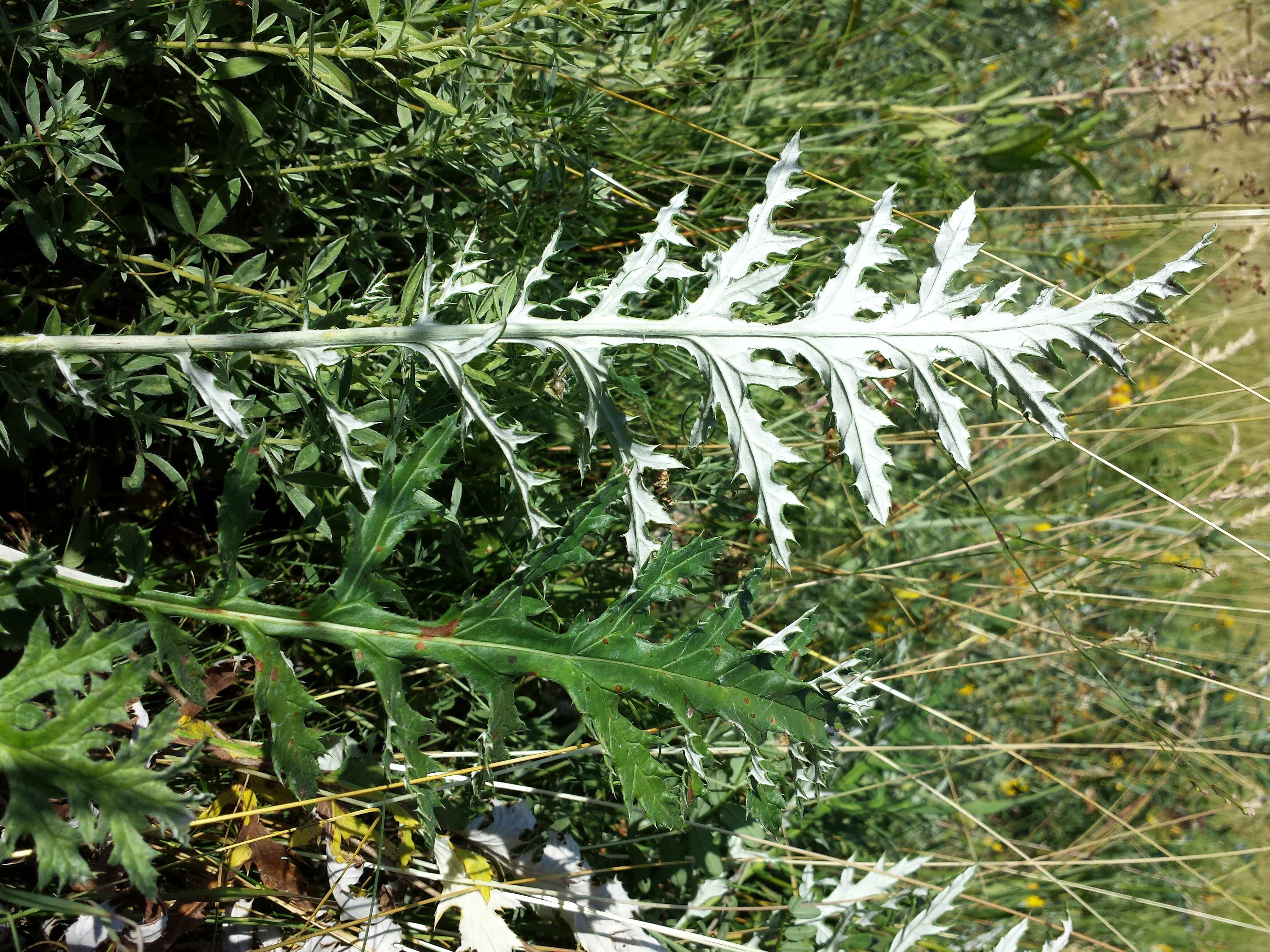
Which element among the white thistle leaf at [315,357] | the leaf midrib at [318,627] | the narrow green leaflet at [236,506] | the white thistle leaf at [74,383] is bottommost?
the leaf midrib at [318,627]

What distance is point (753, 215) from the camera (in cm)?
138

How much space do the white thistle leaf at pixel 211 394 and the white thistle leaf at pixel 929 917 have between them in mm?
1612

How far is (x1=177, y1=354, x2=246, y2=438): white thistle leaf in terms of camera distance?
1276mm

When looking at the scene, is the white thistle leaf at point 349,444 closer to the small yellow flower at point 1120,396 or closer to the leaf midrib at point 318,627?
the leaf midrib at point 318,627

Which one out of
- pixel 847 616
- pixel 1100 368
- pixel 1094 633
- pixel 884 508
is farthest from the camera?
pixel 1100 368

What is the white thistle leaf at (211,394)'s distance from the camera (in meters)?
1.28

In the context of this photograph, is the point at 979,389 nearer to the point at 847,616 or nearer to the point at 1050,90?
the point at 847,616

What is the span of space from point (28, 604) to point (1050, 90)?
3.57m

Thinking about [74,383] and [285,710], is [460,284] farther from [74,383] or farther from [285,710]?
[285,710]

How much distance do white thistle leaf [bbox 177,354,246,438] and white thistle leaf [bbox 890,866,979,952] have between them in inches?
63.5

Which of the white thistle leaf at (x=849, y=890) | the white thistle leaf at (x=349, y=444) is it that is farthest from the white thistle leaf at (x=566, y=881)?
the white thistle leaf at (x=349, y=444)

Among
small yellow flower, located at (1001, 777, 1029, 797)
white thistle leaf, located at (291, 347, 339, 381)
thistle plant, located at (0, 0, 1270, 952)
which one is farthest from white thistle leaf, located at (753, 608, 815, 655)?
small yellow flower, located at (1001, 777, 1029, 797)

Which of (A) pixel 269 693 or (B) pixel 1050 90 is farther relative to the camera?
(B) pixel 1050 90

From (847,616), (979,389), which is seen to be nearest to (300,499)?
(979,389)
